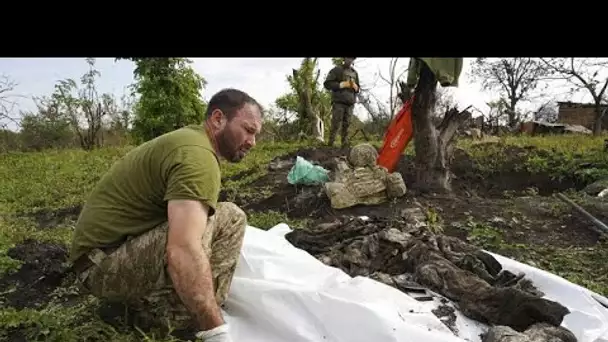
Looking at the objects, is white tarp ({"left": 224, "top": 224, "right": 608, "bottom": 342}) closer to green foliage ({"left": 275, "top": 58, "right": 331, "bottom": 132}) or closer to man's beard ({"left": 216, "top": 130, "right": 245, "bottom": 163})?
man's beard ({"left": 216, "top": 130, "right": 245, "bottom": 163})

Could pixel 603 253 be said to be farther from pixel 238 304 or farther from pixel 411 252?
pixel 238 304

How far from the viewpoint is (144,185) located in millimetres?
2705

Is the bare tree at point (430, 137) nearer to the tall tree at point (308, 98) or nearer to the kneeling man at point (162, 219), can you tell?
the kneeling man at point (162, 219)

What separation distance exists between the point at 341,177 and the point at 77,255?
12.5 ft

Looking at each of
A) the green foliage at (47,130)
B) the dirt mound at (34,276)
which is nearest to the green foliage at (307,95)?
the green foliage at (47,130)

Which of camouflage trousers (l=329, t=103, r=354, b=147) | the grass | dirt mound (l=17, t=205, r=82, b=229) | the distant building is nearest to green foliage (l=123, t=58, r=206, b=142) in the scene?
the grass

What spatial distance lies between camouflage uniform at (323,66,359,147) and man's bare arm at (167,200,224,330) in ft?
28.2

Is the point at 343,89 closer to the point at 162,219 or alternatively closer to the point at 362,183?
the point at 362,183

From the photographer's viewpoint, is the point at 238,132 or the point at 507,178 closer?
the point at 238,132

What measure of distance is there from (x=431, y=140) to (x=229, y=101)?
14.4 feet

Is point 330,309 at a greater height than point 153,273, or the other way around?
point 153,273

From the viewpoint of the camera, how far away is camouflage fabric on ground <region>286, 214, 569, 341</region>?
302 cm

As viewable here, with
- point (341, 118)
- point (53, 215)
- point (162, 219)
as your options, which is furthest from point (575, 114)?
point (162, 219)

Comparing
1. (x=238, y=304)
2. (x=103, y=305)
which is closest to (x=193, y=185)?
(x=238, y=304)
